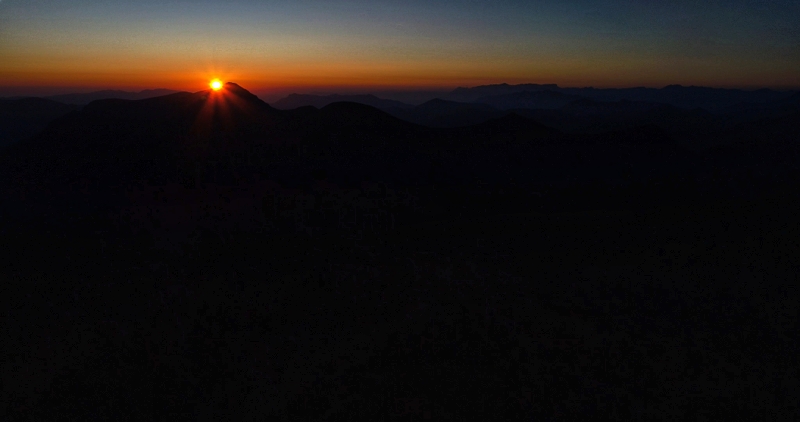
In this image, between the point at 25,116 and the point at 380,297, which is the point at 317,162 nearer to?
the point at 380,297

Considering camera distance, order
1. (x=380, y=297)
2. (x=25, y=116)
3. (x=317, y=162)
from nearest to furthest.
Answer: (x=380, y=297) → (x=317, y=162) → (x=25, y=116)

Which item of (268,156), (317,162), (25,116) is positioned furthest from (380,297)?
(25,116)

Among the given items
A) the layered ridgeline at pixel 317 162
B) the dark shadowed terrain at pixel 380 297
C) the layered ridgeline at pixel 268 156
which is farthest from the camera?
the layered ridgeline at pixel 268 156

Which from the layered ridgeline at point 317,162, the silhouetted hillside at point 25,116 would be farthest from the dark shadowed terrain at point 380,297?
the silhouetted hillside at point 25,116

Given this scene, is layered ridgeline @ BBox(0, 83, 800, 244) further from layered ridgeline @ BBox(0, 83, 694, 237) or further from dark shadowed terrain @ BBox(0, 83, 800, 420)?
dark shadowed terrain @ BBox(0, 83, 800, 420)

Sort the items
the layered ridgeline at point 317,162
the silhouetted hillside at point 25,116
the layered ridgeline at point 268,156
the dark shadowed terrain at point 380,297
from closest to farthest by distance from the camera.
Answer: the dark shadowed terrain at point 380,297
the layered ridgeline at point 317,162
the layered ridgeline at point 268,156
the silhouetted hillside at point 25,116

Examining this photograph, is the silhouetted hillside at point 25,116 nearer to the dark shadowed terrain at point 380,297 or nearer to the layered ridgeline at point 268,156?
the layered ridgeline at point 268,156

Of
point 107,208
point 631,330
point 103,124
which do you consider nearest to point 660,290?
point 631,330

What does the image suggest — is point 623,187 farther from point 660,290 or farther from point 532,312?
point 532,312
